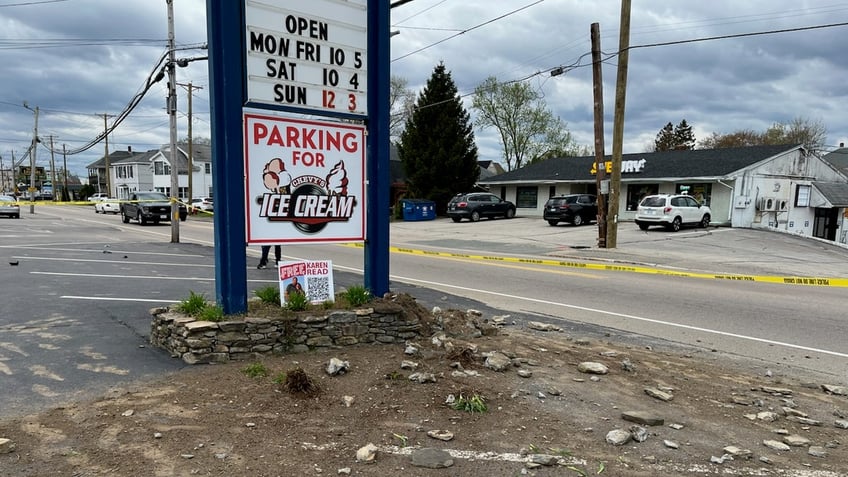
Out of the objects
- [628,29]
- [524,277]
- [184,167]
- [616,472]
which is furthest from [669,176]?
[184,167]

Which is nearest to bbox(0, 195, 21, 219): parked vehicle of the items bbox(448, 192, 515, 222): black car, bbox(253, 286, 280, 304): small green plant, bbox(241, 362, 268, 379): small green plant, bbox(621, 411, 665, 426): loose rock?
bbox(448, 192, 515, 222): black car

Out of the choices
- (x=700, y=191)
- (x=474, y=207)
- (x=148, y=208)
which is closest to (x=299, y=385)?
(x=148, y=208)

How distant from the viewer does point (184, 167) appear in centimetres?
7219

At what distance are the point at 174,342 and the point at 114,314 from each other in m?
2.60

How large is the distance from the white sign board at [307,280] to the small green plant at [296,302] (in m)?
0.04

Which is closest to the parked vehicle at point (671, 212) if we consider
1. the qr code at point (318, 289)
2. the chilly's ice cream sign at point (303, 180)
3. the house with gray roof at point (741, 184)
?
the house with gray roof at point (741, 184)

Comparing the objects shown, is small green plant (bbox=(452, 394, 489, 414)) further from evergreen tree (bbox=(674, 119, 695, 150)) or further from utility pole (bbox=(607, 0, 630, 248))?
evergreen tree (bbox=(674, 119, 695, 150))

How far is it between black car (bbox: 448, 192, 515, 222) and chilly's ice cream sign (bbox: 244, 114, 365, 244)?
2842cm

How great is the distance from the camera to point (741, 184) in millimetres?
27312

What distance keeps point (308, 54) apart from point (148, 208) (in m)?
27.2

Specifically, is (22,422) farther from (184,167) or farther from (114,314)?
(184,167)

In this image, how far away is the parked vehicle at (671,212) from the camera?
81.9ft

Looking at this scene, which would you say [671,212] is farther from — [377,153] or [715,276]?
[377,153]

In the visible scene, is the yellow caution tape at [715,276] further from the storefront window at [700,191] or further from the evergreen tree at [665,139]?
the evergreen tree at [665,139]
